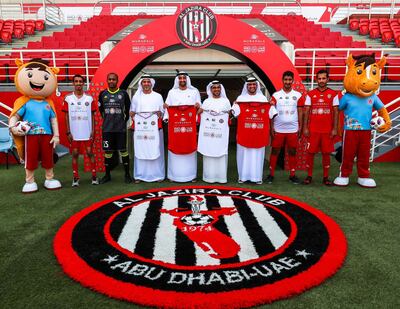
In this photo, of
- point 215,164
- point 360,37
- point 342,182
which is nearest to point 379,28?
point 360,37

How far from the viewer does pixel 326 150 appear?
15.1ft

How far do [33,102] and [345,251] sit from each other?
12.9ft

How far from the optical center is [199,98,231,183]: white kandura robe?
4.77 metres

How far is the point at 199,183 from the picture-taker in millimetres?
4855

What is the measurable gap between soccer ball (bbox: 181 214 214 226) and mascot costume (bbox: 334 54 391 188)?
2.26 metres

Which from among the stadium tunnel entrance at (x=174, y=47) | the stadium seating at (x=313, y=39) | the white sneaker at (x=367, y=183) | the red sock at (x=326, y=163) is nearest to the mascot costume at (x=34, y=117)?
the stadium tunnel entrance at (x=174, y=47)

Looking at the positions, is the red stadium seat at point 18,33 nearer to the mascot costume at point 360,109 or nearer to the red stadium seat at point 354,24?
the mascot costume at point 360,109

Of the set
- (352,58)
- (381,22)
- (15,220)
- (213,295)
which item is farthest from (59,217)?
(381,22)

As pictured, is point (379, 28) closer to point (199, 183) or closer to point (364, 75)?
point (364, 75)

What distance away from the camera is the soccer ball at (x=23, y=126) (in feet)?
13.5

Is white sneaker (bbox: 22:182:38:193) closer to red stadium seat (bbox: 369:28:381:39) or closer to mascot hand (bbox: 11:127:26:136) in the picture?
mascot hand (bbox: 11:127:26:136)

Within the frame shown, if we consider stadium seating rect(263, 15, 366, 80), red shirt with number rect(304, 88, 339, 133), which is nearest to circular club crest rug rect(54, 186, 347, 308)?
red shirt with number rect(304, 88, 339, 133)

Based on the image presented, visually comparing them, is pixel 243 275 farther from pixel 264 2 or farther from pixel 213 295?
pixel 264 2

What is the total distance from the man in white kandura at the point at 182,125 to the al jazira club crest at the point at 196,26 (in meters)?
0.73
